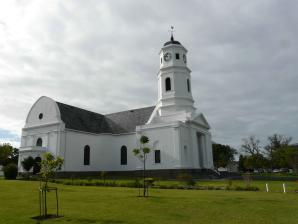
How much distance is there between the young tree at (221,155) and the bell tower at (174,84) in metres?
46.5

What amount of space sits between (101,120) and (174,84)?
16775 mm

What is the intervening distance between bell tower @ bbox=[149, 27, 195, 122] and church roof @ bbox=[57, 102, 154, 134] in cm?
402

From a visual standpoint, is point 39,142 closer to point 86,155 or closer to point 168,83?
point 86,155

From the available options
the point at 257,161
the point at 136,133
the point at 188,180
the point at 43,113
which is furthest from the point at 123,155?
the point at 257,161

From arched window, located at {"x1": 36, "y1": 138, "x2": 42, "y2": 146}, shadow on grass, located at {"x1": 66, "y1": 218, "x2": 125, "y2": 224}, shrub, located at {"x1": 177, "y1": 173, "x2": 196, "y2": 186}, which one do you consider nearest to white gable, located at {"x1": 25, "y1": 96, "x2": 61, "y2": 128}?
arched window, located at {"x1": 36, "y1": 138, "x2": 42, "y2": 146}

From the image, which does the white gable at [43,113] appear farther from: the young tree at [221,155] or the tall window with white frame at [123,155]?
the young tree at [221,155]

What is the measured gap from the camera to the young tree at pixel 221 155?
8459 cm

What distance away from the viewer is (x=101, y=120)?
5150 cm

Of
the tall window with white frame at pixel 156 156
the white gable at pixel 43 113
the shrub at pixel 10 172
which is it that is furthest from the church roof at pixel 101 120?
the shrub at pixel 10 172

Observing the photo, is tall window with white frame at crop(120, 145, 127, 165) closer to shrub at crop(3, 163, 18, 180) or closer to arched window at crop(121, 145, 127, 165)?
arched window at crop(121, 145, 127, 165)

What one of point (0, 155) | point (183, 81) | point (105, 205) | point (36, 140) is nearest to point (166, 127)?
point (183, 81)

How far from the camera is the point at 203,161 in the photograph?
147 ft

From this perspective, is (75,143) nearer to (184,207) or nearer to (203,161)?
(203,161)

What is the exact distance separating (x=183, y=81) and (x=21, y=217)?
35384 mm
